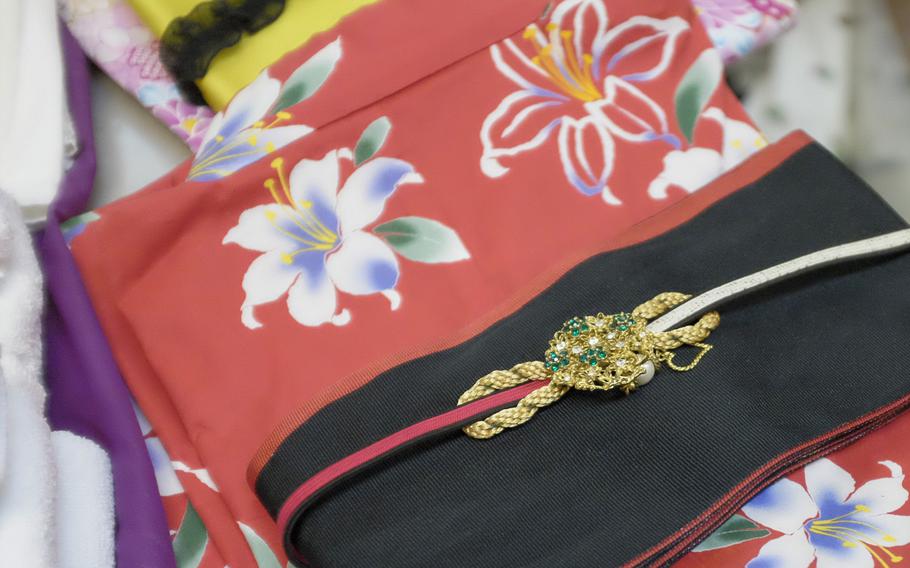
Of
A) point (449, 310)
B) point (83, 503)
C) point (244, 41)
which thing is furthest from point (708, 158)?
point (83, 503)

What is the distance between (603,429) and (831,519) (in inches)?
4.9

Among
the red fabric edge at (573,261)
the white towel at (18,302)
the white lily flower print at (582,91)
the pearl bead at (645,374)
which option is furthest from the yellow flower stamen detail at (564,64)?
the white towel at (18,302)

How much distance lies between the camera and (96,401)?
1.63 ft

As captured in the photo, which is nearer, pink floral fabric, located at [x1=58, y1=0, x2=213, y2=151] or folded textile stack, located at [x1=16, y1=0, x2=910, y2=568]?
folded textile stack, located at [x1=16, y1=0, x2=910, y2=568]

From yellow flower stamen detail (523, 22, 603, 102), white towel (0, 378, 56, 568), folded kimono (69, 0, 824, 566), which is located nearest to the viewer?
white towel (0, 378, 56, 568)

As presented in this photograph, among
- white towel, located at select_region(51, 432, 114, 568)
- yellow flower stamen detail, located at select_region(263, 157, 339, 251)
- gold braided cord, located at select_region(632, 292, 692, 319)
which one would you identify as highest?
yellow flower stamen detail, located at select_region(263, 157, 339, 251)

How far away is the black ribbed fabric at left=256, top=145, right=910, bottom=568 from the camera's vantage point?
0.41m

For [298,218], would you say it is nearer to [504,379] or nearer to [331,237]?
[331,237]

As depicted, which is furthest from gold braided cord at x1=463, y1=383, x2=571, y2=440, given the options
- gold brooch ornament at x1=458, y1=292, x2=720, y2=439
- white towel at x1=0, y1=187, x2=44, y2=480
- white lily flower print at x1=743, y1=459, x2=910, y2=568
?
white towel at x1=0, y1=187, x2=44, y2=480

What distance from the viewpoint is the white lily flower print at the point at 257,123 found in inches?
21.8

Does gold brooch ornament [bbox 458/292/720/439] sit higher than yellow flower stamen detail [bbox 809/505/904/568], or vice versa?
gold brooch ornament [bbox 458/292/720/439]

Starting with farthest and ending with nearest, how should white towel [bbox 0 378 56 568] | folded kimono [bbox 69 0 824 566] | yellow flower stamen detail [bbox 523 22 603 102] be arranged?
yellow flower stamen detail [bbox 523 22 603 102]
folded kimono [bbox 69 0 824 566]
white towel [bbox 0 378 56 568]

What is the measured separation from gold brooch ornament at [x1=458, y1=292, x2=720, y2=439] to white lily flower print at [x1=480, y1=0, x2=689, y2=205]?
5.5 inches

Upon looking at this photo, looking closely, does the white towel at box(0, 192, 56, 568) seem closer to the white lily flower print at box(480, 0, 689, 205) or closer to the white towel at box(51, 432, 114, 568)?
the white towel at box(51, 432, 114, 568)
